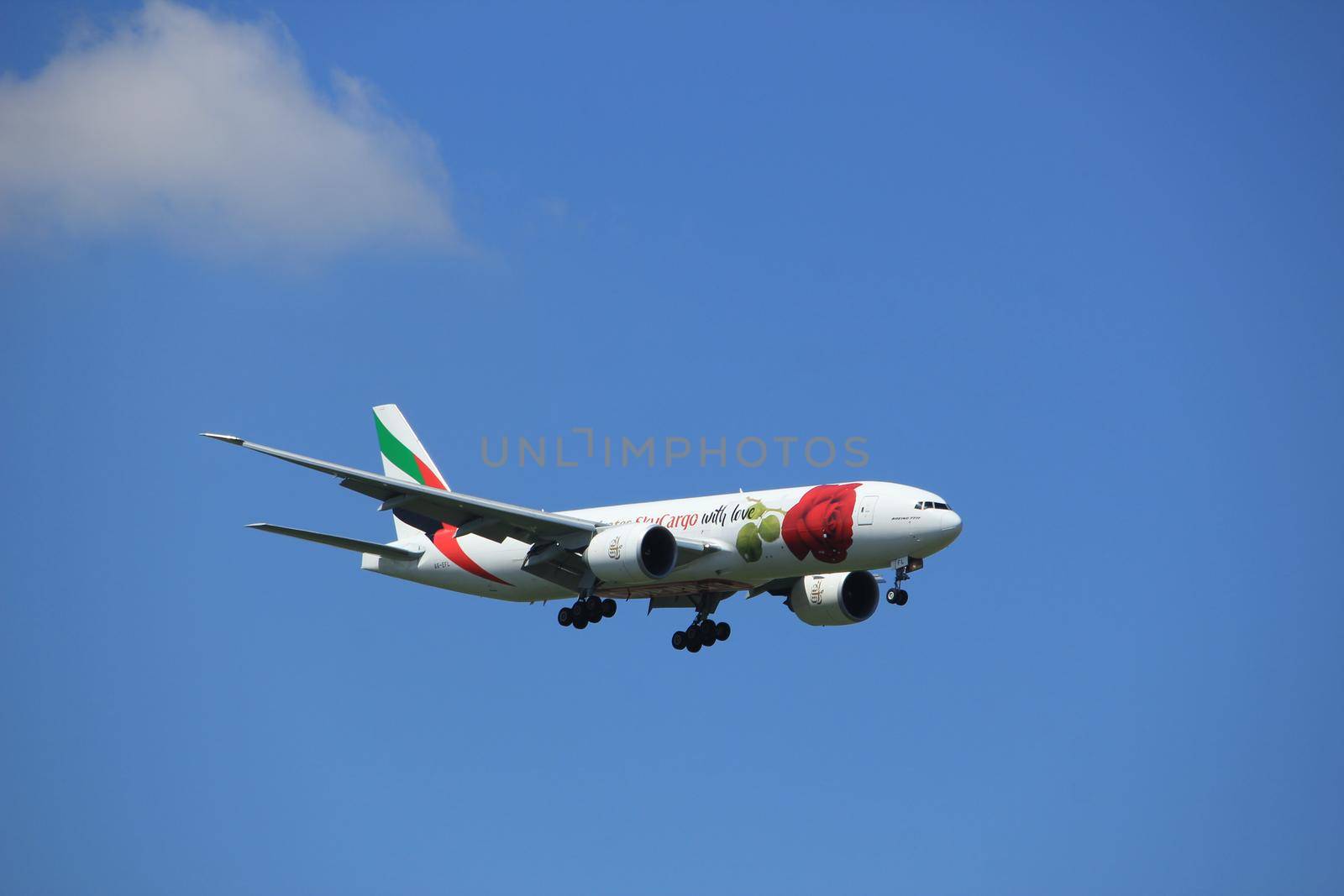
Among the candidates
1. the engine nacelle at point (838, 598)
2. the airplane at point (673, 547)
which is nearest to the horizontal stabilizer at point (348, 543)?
the airplane at point (673, 547)

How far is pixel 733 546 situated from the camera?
43.4 m

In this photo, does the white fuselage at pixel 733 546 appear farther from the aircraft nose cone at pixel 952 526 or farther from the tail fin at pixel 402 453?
the tail fin at pixel 402 453

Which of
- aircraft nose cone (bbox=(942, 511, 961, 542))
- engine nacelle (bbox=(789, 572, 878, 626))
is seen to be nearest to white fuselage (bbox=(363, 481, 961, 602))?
aircraft nose cone (bbox=(942, 511, 961, 542))

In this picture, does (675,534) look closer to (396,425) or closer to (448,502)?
(448,502)

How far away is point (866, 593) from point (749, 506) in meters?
6.15

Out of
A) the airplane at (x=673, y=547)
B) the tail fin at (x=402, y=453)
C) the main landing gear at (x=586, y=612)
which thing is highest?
the tail fin at (x=402, y=453)

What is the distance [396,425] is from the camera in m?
54.0

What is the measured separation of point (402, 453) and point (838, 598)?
51.2ft

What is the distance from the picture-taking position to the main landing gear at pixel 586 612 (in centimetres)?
4547

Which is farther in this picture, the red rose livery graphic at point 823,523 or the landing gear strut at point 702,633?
the landing gear strut at point 702,633

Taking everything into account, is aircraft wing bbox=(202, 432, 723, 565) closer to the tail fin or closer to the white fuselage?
the white fuselage

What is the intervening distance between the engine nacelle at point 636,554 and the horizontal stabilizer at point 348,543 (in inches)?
308

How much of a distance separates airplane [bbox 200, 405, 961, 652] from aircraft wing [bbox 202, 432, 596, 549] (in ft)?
0.15

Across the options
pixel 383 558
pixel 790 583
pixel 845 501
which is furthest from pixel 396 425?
pixel 845 501
